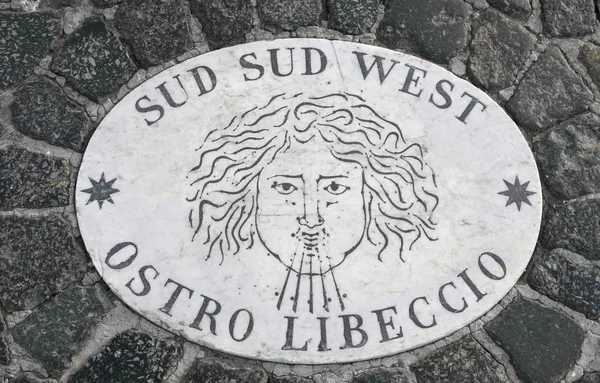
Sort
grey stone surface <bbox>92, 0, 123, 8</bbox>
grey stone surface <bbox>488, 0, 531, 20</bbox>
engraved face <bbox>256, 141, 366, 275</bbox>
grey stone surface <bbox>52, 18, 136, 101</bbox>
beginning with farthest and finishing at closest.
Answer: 1. grey stone surface <bbox>488, 0, 531, 20</bbox>
2. grey stone surface <bbox>92, 0, 123, 8</bbox>
3. grey stone surface <bbox>52, 18, 136, 101</bbox>
4. engraved face <bbox>256, 141, 366, 275</bbox>

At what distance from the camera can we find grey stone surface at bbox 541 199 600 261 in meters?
3.18

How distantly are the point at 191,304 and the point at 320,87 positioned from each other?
91cm

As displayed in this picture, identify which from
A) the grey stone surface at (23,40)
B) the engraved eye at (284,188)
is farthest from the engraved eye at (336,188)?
the grey stone surface at (23,40)

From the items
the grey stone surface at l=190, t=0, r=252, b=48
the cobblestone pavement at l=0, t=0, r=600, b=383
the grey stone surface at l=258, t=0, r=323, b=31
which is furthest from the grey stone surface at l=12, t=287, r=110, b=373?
the grey stone surface at l=258, t=0, r=323, b=31

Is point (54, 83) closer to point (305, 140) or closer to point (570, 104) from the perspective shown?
point (305, 140)

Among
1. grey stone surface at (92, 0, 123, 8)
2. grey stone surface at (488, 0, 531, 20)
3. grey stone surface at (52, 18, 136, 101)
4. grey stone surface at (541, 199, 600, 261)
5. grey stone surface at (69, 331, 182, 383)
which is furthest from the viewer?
grey stone surface at (488, 0, 531, 20)

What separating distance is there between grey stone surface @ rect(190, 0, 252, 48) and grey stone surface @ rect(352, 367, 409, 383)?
129cm

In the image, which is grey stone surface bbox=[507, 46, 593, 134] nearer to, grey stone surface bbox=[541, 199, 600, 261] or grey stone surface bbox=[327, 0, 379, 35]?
grey stone surface bbox=[541, 199, 600, 261]

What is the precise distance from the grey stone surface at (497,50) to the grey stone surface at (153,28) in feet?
3.47

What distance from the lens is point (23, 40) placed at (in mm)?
3355

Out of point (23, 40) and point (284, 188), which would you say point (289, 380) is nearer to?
point (284, 188)

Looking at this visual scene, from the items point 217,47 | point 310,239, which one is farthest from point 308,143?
point 217,47

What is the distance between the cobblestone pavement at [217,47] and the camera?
2.97m

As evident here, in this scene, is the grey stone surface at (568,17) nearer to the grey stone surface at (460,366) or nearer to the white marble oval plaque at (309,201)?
the white marble oval plaque at (309,201)
